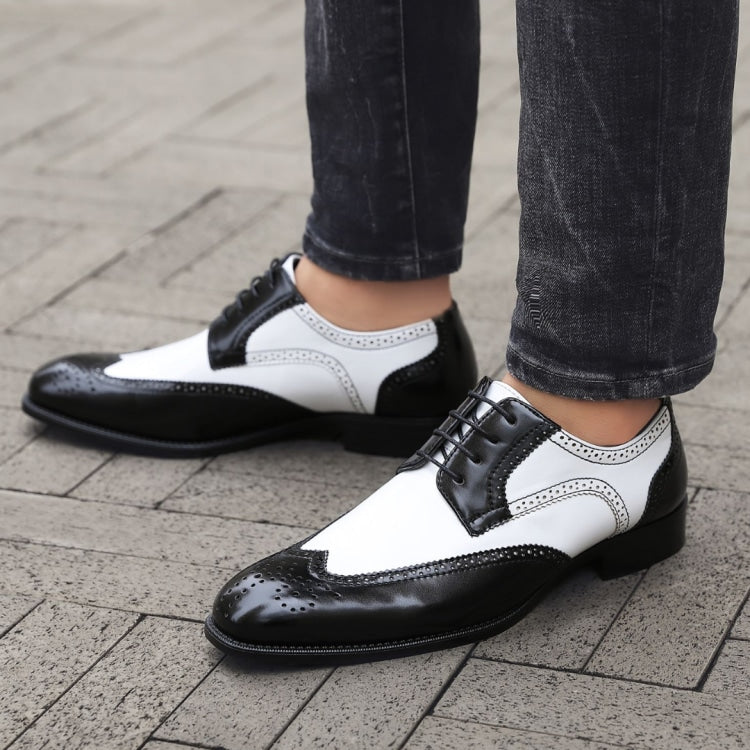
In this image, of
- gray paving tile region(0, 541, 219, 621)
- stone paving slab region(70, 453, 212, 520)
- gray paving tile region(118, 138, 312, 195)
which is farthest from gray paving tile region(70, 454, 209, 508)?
gray paving tile region(118, 138, 312, 195)

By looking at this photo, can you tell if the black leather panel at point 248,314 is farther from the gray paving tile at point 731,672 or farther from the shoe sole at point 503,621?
the gray paving tile at point 731,672

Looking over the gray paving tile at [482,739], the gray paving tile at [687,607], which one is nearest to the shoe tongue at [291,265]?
the gray paving tile at [687,607]

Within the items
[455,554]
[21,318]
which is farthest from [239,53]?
[455,554]

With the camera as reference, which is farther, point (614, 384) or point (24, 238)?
point (24, 238)

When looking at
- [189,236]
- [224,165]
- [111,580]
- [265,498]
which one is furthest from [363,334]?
[224,165]

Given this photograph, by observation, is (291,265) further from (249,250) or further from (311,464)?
(249,250)

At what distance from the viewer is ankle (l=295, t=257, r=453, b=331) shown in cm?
169

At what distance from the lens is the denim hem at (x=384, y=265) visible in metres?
1.66

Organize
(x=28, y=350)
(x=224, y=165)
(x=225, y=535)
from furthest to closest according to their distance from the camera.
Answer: (x=224, y=165), (x=28, y=350), (x=225, y=535)

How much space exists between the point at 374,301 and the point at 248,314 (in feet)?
0.54

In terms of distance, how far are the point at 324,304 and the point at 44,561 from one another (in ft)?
1.52

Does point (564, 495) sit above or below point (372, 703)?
above

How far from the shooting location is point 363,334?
1.69m

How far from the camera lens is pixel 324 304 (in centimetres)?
171
